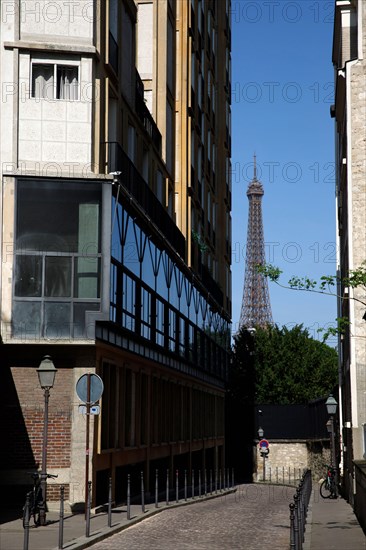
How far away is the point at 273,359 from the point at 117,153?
197 ft

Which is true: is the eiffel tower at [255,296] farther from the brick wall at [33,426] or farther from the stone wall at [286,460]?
the brick wall at [33,426]

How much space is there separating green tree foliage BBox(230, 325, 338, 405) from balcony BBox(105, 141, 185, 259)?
40.4 m

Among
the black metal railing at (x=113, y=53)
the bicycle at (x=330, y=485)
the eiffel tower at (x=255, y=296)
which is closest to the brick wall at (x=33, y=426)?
the black metal railing at (x=113, y=53)

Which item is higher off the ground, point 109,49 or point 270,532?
point 109,49

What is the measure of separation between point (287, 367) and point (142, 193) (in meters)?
54.8

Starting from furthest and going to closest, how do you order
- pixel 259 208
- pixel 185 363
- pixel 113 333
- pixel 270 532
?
pixel 259 208, pixel 185 363, pixel 113 333, pixel 270 532

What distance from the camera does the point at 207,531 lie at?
22.3 meters

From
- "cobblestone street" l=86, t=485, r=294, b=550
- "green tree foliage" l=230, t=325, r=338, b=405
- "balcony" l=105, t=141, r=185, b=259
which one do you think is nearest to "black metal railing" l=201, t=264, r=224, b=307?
"balcony" l=105, t=141, r=185, b=259

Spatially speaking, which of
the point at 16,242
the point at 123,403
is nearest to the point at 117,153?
the point at 16,242

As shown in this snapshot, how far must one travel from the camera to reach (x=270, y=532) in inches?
883

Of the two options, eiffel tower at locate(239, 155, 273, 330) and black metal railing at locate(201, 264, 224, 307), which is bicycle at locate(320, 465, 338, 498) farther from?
eiffel tower at locate(239, 155, 273, 330)

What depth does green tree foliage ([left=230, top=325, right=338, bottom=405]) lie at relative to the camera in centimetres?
8488

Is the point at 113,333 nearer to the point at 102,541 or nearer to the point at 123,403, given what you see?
the point at 123,403

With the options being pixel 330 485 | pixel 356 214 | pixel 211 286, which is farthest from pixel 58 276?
pixel 211 286
